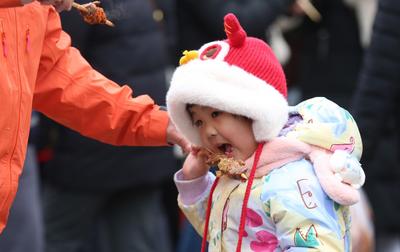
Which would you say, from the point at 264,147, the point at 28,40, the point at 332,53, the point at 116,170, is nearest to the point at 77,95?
the point at 28,40

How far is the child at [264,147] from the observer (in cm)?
356

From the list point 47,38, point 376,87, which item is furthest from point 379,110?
point 47,38

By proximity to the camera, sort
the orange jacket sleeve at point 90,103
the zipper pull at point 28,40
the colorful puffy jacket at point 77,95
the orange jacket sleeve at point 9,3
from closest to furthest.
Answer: the orange jacket sleeve at point 9,3, the zipper pull at point 28,40, the colorful puffy jacket at point 77,95, the orange jacket sleeve at point 90,103

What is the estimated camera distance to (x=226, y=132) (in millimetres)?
3631

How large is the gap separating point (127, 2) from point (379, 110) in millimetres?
1259

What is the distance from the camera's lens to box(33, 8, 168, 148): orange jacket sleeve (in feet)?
13.4

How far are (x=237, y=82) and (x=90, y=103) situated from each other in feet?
2.20

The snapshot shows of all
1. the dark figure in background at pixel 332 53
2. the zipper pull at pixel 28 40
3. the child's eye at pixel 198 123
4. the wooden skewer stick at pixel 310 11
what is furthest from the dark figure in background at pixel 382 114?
the zipper pull at pixel 28 40

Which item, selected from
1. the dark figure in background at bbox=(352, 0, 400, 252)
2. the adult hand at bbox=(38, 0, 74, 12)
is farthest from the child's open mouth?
the dark figure in background at bbox=(352, 0, 400, 252)

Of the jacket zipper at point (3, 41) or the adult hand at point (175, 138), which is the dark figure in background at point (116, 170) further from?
the jacket zipper at point (3, 41)

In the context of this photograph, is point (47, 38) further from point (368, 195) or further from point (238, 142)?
point (368, 195)

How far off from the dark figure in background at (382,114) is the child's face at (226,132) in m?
1.99

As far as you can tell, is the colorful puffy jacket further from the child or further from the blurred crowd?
the blurred crowd

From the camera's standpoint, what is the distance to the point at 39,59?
394cm
